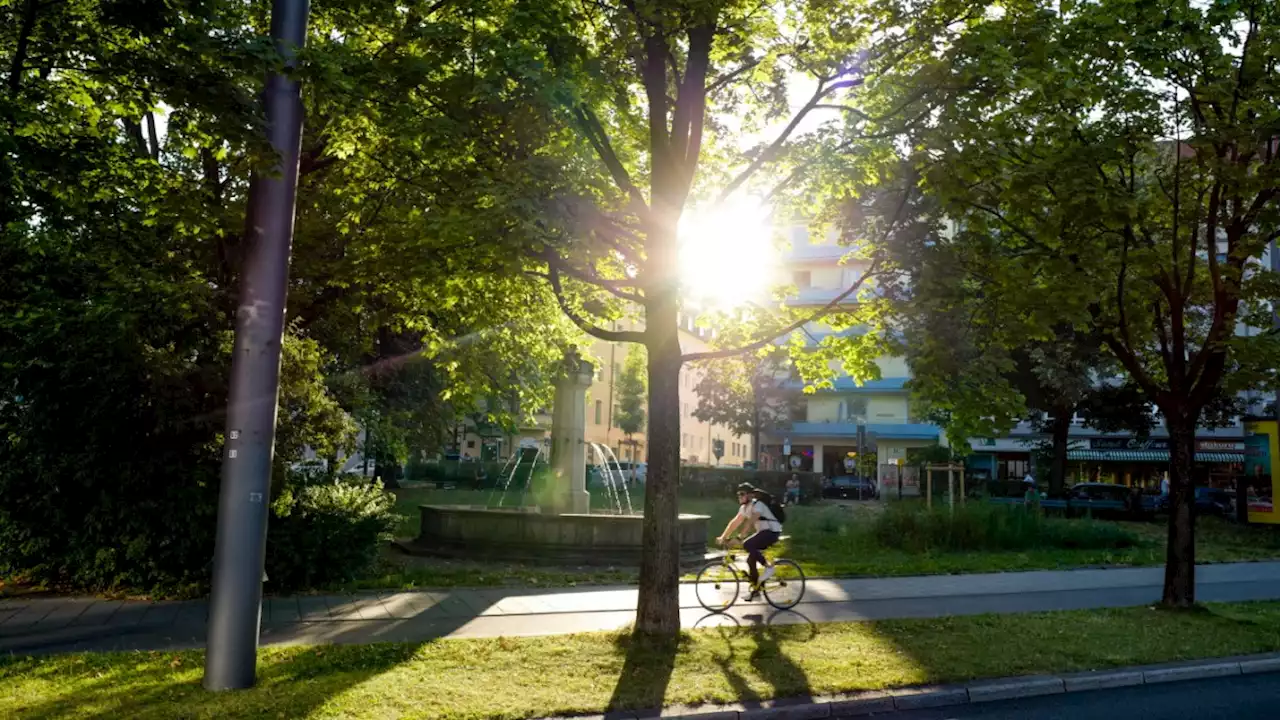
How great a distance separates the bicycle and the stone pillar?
6512 mm

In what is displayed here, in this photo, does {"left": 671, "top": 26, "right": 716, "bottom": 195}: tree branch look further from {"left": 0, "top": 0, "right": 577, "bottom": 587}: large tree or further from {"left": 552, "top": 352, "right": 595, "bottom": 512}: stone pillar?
{"left": 552, "top": 352, "right": 595, "bottom": 512}: stone pillar

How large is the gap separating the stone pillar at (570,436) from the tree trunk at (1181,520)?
9.98 metres

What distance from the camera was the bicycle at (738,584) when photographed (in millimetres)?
11211

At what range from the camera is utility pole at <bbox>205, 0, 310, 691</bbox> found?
6.73 meters

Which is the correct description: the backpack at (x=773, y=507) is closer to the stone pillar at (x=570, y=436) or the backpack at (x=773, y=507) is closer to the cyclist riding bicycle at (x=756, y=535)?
the cyclist riding bicycle at (x=756, y=535)

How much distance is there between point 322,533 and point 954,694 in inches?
323

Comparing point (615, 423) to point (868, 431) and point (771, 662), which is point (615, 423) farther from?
point (771, 662)

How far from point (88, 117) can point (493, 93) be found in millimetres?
5122

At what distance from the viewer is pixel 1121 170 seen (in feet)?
40.3

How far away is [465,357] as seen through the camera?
1299cm

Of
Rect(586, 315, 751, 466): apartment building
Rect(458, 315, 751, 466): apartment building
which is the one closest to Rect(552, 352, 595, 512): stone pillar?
Rect(458, 315, 751, 466): apartment building

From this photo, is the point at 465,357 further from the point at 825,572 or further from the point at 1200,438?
the point at 1200,438

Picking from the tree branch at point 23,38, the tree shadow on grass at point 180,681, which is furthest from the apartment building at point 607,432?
the tree shadow on grass at point 180,681

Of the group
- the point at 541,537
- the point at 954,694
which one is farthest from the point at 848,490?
the point at 954,694
